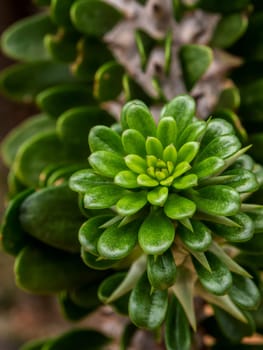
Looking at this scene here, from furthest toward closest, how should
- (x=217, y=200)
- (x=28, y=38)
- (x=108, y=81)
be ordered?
1. (x=28, y=38)
2. (x=108, y=81)
3. (x=217, y=200)

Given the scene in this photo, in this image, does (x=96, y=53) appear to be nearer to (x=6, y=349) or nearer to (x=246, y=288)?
(x=246, y=288)

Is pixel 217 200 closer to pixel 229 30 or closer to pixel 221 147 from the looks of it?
pixel 221 147

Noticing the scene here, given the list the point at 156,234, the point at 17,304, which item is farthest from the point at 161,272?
the point at 17,304

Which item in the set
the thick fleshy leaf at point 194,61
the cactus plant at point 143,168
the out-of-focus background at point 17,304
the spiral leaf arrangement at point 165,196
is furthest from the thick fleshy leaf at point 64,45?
the out-of-focus background at point 17,304

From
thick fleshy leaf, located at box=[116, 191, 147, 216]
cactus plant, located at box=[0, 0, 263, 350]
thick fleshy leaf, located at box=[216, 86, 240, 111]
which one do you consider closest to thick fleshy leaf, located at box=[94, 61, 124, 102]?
cactus plant, located at box=[0, 0, 263, 350]

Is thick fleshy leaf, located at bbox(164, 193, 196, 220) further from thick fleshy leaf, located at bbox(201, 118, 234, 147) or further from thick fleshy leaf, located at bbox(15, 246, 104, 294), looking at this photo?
thick fleshy leaf, located at bbox(15, 246, 104, 294)

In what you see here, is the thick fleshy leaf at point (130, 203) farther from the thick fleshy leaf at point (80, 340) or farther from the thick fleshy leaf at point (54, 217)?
the thick fleshy leaf at point (80, 340)
